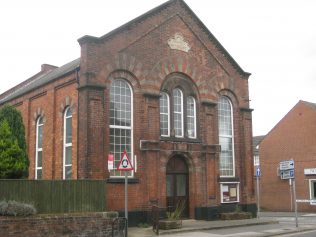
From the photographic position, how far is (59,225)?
16.0 meters

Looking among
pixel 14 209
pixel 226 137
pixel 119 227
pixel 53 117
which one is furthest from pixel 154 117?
pixel 14 209

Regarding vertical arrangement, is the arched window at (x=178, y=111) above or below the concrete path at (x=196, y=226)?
above

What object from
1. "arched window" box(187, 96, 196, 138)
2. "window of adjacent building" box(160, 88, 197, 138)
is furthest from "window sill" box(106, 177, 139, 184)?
"arched window" box(187, 96, 196, 138)

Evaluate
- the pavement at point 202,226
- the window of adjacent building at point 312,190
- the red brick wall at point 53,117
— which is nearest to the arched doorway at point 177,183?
the pavement at point 202,226

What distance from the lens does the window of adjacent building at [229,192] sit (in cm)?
2440

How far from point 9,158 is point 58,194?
2454mm

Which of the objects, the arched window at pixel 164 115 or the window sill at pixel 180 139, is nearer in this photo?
the window sill at pixel 180 139

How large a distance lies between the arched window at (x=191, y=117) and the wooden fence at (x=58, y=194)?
6995 millimetres

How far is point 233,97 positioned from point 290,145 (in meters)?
14.8

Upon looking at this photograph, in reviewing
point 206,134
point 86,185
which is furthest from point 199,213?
point 86,185

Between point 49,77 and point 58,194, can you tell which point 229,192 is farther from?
point 49,77

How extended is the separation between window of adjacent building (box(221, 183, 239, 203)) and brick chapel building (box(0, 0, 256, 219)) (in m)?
0.05

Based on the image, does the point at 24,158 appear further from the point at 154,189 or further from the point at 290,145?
the point at 290,145

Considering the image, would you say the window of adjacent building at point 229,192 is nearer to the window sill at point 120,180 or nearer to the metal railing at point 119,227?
the window sill at point 120,180
